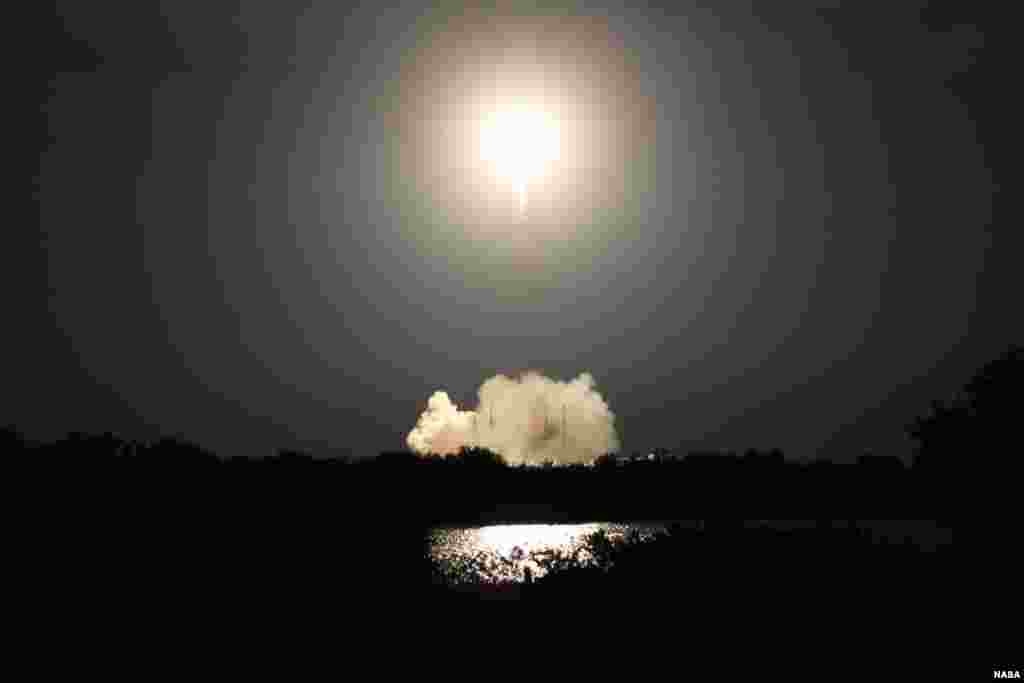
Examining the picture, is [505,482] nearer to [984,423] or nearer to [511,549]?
[511,549]

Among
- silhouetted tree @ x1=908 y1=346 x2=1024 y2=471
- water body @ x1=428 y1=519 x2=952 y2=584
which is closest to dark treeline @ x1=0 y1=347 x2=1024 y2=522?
water body @ x1=428 y1=519 x2=952 y2=584

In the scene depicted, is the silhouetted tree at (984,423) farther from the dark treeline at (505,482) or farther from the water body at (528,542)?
the dark treeline at (505,482)

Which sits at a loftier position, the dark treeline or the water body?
the dark treeline

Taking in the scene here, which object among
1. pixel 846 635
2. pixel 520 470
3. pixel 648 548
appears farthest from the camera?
pixel 520 470

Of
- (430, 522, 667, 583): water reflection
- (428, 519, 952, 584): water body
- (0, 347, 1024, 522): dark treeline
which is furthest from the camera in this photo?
(0, 347, 1024, 522): dark treeline

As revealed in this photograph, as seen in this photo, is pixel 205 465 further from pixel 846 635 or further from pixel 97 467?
pixel 846 635

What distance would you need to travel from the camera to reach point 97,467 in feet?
351

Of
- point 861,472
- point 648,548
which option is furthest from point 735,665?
point 861,472

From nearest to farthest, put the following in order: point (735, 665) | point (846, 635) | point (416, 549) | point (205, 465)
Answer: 1. point (735, 665)
2. point (846, 635)
3. point (416, 549)
4. point (205, 465)

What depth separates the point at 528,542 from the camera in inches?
3295

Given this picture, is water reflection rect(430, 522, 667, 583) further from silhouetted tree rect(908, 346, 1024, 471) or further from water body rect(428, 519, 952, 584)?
silhouetted tree rect(908, 346, 1024, 471)

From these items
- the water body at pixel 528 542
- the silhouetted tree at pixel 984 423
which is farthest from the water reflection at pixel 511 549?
the silhouetted tree at pixel 984 423

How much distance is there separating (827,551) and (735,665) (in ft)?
47.5

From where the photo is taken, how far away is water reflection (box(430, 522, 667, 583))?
50.4 m
